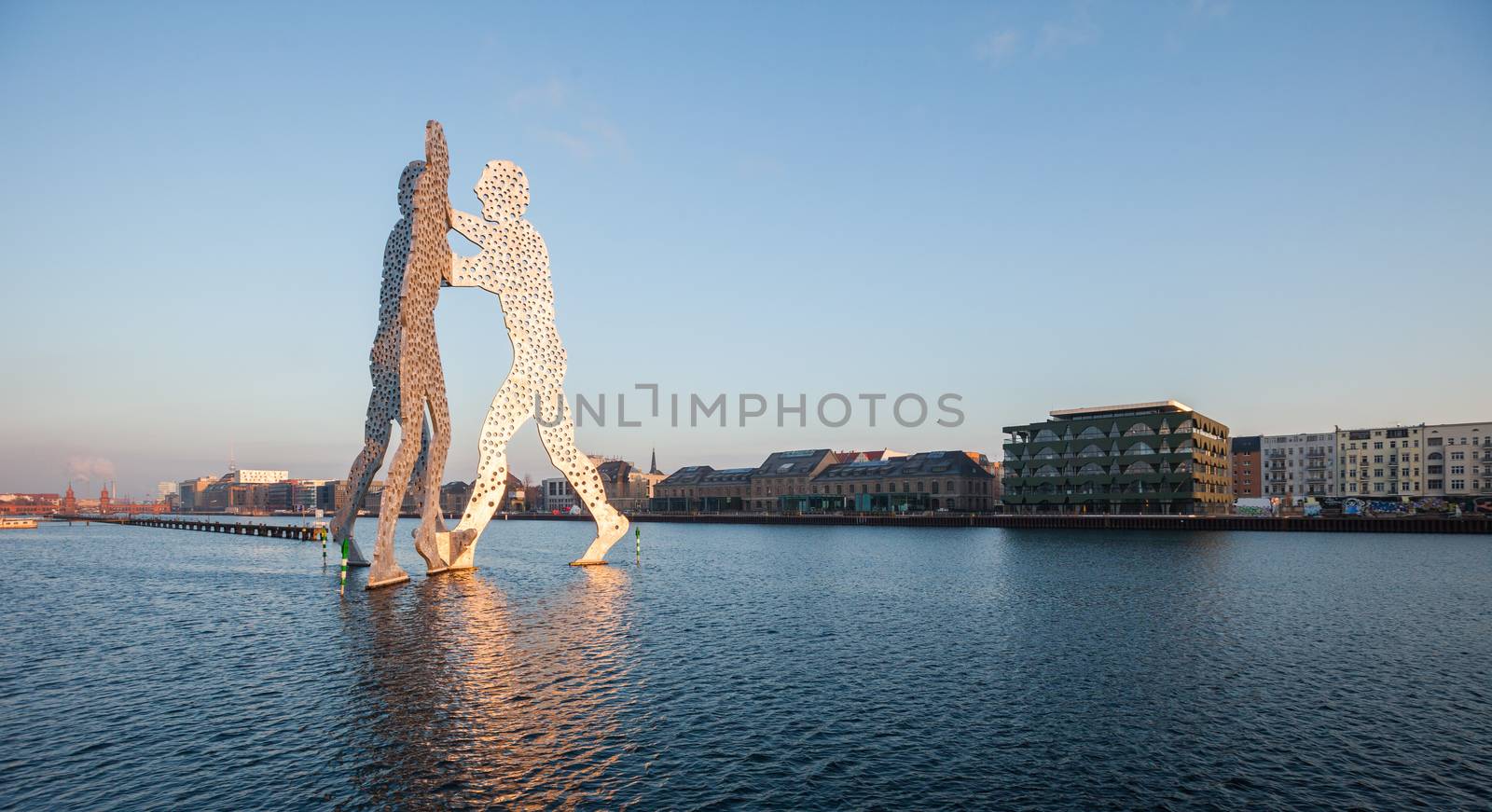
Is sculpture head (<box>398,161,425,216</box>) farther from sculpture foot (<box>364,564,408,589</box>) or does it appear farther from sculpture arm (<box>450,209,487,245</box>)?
sculpture foot (<box>364,564,408,589</box>)

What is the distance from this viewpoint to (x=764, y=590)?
5406 cm

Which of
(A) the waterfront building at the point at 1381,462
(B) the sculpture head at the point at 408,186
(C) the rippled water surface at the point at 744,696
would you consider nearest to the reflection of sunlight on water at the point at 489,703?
(C) the rippled water surface at the point at 744,696

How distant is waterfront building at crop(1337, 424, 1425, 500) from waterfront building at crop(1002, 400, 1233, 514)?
37480 millimetres

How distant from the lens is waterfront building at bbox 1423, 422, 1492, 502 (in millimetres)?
155250

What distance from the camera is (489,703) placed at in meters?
25.2

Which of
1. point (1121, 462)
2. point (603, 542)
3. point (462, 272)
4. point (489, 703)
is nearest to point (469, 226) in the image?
point (462, 272)

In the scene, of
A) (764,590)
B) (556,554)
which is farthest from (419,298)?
(556,554)

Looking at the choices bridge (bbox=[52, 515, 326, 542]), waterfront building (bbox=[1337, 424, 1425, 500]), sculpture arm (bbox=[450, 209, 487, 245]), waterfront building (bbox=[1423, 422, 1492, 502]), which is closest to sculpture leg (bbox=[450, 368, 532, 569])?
sculpture arm (bbox=[450, 209, 487, 245])

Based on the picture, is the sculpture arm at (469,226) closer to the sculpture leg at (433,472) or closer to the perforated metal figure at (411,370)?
the perforated metal figure at (411,370)

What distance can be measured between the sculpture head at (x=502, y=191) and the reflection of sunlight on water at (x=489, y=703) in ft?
87.2

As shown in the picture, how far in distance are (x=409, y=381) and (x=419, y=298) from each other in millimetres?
5192

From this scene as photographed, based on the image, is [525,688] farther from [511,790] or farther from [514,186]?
[514,186]

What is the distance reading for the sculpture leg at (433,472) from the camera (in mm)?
52312

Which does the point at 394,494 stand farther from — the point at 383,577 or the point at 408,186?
the point at 408,186
